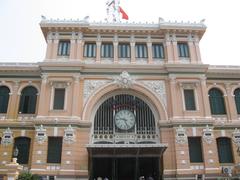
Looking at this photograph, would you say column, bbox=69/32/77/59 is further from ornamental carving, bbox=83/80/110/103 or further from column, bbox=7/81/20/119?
column, bbox=7/81/20/119

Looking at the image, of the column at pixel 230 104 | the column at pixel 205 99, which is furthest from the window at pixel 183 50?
the column at pixel 230 104

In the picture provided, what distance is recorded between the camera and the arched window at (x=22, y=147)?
85.2ft

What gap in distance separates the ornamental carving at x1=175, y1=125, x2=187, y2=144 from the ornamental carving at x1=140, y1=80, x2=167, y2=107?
3037mm

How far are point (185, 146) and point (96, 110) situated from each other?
914cm

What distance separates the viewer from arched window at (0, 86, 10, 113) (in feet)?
91.8

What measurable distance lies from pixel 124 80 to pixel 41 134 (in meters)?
9.42

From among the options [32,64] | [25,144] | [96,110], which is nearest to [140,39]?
[96,110]

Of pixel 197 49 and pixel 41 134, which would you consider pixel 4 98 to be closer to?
pixel 41 134

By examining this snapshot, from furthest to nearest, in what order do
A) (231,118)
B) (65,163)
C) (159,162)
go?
(231,118) < (159,162) < (65,163)

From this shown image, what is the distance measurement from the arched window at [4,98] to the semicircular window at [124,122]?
9436 mm

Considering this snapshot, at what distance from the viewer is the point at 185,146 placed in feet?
82.5

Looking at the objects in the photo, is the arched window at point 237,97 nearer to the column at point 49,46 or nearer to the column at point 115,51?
the column at point 115,51

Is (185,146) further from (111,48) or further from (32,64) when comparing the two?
(32,64)

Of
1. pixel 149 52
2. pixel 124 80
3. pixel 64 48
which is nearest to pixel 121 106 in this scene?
pixel 124 80
